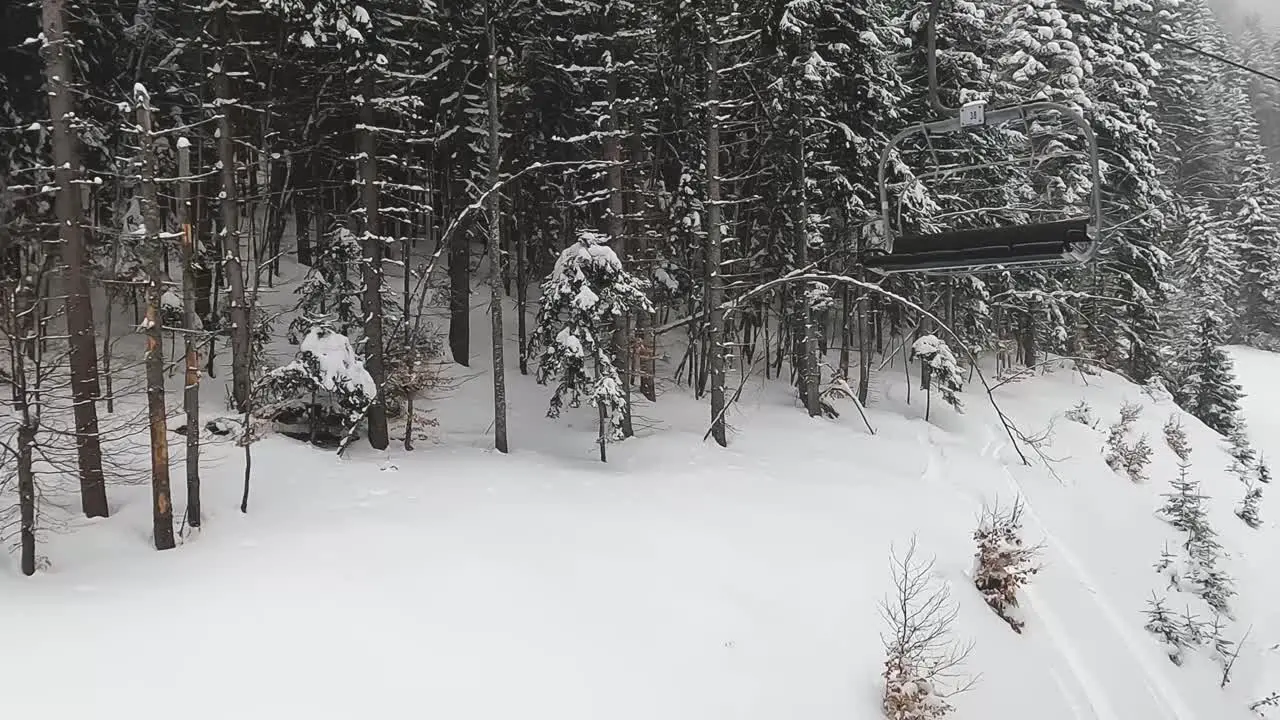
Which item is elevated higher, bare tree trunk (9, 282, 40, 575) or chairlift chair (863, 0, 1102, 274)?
chairlift chair (863, 0, 1102, 274)

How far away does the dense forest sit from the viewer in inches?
430

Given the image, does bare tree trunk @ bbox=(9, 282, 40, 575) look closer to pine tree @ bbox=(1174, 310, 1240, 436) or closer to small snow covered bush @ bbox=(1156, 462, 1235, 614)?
small snow covered bush @ bbox=(1156, 462, 1235, 614)

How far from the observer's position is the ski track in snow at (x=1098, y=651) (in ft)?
34.1

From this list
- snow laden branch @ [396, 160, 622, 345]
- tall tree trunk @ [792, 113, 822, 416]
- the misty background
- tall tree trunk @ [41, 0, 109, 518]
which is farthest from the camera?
the misty background

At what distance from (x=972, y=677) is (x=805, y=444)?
7.52 meters

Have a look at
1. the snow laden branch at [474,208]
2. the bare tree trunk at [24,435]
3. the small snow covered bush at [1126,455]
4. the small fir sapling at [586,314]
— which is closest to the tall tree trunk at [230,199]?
the snow laden branch at [474,208]

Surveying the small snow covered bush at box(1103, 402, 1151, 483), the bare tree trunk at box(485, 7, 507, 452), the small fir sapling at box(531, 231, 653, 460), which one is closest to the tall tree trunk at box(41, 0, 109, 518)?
the bare tree trunk at box(485, 7, 507, 452)

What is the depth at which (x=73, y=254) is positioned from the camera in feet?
32.7

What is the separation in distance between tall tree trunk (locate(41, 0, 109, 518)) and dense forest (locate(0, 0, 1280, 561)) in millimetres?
40

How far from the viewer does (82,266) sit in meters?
10.1

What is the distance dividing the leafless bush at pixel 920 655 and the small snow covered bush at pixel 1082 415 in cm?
1302

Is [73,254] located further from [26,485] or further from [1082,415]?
[1082,415]

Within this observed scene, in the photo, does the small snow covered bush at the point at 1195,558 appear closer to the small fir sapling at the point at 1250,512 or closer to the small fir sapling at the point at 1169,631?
the small fir sapling at the point at 1169,631

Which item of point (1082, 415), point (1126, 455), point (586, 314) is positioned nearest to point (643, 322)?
point (586, 314)
